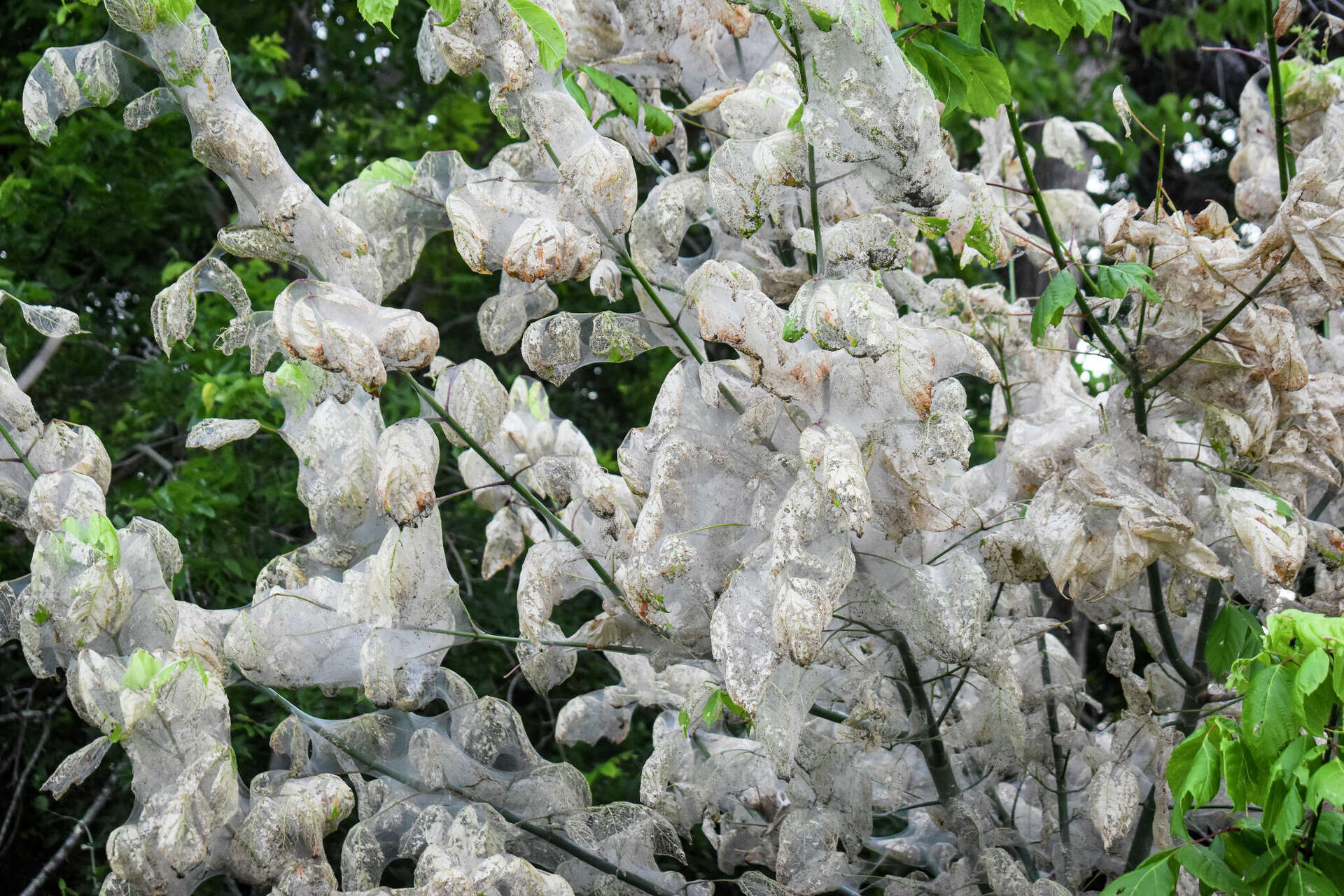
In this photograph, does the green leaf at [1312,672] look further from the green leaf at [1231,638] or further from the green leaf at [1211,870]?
the green leaf at [1231,638]

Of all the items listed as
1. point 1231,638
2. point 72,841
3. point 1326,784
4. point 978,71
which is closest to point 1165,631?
point 1231,638

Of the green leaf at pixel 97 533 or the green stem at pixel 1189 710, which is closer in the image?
the green leaf at pixel 97 533

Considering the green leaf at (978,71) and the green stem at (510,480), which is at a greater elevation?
the green leaf at (978,71)

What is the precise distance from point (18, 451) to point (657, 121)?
1.04 m

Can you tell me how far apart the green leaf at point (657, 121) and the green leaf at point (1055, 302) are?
0.65 metres

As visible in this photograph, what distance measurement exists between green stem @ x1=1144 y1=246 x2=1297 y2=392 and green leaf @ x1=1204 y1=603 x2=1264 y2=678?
13.5 inches

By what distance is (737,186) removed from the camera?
149cm

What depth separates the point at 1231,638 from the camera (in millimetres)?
1672

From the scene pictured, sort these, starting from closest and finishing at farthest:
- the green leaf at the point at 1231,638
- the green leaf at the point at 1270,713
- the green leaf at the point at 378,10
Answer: the green leaf at the point at 1270,713, the green leaf at the point at 378,10, the green leaf at the point at 1231,638

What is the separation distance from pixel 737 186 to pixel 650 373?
3.13 metres

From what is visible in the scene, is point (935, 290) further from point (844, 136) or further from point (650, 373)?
point (650, 373)

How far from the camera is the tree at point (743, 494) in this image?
1378mm

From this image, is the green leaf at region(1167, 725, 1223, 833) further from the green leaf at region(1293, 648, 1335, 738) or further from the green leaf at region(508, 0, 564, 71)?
the green leaf at region(508, 0, 564, 71)

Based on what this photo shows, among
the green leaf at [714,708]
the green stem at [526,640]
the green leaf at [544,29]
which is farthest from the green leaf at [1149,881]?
the green leaf at [544,29]
